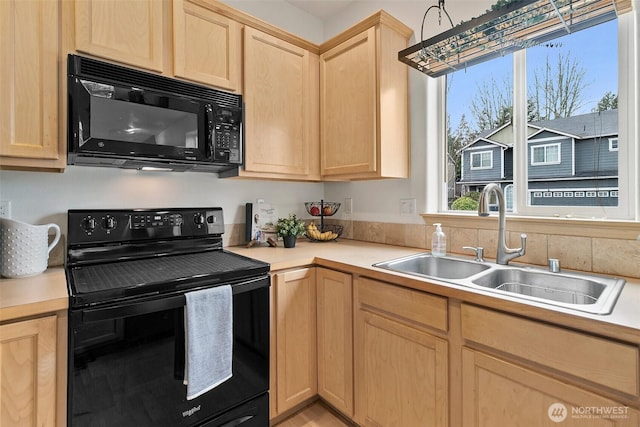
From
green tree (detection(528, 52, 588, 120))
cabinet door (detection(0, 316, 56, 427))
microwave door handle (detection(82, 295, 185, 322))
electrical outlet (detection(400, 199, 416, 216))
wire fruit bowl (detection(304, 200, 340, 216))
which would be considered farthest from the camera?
wire fruit bowl (detection(304, 200, 340, 216))

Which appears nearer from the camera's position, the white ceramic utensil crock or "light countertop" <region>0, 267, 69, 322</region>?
"light countertop" <region>0, 267, 69, 322</region>

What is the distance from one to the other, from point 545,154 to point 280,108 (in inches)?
59.4

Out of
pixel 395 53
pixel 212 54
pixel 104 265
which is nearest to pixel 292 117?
pixel 212 54

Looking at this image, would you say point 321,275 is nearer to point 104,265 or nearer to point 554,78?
point 104,265

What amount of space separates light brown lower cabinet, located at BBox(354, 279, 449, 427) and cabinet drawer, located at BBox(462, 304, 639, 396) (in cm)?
16

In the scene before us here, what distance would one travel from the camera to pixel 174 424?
→ 4.15 feet

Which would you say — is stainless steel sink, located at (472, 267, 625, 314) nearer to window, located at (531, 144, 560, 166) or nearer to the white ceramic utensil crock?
window, located at (531, 144, 560, 166)

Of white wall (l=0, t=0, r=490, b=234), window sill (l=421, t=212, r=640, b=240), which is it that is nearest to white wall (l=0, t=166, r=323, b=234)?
white wall (l=0, t=0, r=490, b=234)

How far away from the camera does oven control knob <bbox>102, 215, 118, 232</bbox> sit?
5.12 feet

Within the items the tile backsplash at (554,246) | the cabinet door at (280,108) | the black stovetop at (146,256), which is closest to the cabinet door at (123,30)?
the cabinet door at (280,108)

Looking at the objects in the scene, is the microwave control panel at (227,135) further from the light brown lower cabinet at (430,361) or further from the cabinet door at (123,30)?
the light brown lower cabinet at (430,361)

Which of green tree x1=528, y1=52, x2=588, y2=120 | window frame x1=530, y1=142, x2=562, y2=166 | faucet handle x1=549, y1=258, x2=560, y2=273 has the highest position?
green tree x1=528, y1=52, x2=588, y2=120

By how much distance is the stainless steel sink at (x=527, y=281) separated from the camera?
1195mm

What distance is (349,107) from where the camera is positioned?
Result: 202 centimetres
